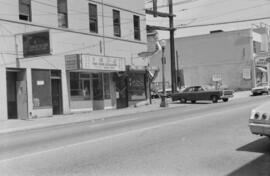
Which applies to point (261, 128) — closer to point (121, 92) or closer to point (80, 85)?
point (80, 85)

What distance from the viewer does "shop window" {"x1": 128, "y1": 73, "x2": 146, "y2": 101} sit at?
32.0 meters

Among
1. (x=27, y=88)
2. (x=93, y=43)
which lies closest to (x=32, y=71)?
(x=27, y=88)

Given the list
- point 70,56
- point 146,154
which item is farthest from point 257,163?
point 70,56

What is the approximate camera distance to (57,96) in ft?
81.3

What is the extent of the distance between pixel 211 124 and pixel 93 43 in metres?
15.4

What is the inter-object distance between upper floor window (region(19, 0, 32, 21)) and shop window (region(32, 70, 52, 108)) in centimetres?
321

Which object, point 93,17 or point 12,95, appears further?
point 93,17

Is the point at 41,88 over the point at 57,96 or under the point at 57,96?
over

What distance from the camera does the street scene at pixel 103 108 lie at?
8138 millimetres

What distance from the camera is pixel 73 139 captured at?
1212 centimetres

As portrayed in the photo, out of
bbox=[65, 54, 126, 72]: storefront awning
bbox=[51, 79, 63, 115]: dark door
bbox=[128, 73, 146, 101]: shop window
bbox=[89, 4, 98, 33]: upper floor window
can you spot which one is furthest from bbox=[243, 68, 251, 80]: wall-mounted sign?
bbox=[51, 79, 63, 115]: dark door

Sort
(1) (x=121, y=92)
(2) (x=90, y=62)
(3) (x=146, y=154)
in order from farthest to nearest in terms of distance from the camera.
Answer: (1) (x=121, y=92)
(2) (x=90, y=62)
(3) (x=146, y=154)

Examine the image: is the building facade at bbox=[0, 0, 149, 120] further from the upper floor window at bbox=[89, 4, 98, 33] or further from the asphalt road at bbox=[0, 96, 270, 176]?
the asphalt road at bbox=[0, 96, 270, 176]

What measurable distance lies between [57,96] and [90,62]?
3063mm
